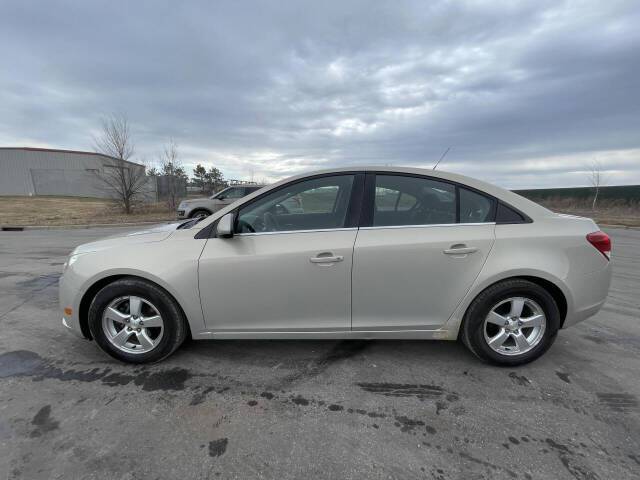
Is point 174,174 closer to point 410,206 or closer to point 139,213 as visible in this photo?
point 139,213

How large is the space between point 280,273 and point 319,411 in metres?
0.99

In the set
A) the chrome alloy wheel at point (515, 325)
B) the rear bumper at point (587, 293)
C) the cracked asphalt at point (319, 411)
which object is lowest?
the cracked asphalt at point (319, 411)

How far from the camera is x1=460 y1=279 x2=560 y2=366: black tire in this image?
2.30m

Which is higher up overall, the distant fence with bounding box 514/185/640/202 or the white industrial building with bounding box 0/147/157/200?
the white industrial building with bounding box 0/147/157/200

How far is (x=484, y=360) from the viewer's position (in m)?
2.44

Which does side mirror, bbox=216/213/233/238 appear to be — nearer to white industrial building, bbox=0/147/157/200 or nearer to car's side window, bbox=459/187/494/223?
car's side window, bbox=459/187/494/223

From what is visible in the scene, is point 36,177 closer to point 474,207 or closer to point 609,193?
point 474,207

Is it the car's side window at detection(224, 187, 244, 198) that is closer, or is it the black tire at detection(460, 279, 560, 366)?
the black tire at detection(460, 279, 560, 366)

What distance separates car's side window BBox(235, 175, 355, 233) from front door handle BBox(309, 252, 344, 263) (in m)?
0.25

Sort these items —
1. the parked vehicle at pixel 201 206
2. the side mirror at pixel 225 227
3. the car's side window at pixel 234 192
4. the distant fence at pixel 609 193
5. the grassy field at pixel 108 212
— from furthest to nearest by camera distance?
1. the distant fence at pixel 609 193
2. the grassy field at pixel 108 212
3. the car's side window at pixel 234 192
4. the parked vehicle at pixel 201 206
5. the side mirror at pixel 225 227

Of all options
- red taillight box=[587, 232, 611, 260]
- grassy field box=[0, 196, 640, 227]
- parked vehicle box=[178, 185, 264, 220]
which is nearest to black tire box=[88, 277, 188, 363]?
grassy field box=[0, 196, 640, 227]

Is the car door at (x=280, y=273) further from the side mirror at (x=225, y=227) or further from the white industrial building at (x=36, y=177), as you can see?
the white industrial building at (x=36, y=177)

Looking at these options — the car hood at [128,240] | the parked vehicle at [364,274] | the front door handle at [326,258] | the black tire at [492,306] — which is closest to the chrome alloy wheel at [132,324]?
the parked vehicle at [364,274]

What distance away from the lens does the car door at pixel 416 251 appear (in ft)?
7.39
